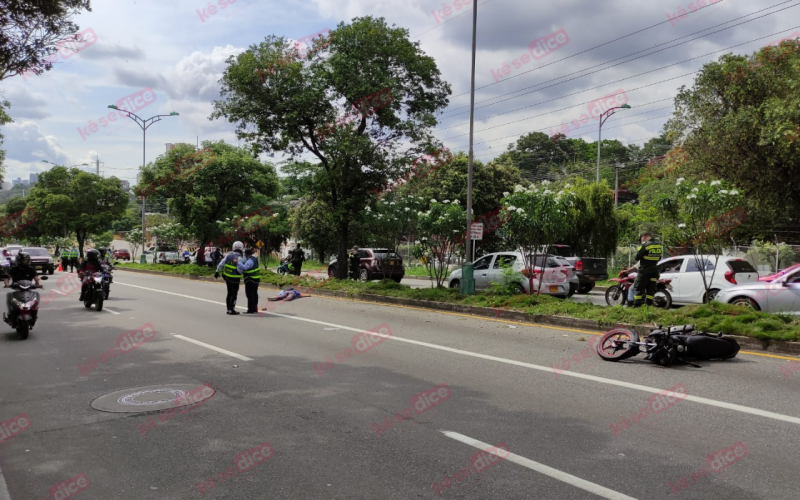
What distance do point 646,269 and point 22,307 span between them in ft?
39.6

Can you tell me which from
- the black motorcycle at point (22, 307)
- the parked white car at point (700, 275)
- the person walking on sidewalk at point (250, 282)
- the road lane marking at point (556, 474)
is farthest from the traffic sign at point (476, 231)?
the road lane marking at point (556, 474)

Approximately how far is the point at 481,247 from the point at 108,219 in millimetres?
34810

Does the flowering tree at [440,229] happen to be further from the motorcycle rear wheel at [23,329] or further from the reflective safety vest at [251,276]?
the motorcycle rear wheel at [23,329]

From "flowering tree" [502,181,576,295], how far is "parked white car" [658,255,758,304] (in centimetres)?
294

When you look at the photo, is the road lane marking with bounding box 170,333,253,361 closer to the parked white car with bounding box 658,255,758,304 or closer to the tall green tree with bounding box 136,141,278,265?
the parked white car with bounding box 658,255,758,304

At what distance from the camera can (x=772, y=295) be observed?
1132cm

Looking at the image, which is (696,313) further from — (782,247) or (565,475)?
(782,247)

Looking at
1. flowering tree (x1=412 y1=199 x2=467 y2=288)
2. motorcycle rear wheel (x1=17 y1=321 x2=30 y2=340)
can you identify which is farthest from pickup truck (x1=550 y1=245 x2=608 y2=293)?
motorcycle rear wheel (x1=17 y1=321 x2=30 y2=340)

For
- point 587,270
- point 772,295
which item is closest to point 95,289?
point 772,295

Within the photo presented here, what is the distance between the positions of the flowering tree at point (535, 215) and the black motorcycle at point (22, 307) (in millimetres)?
10331

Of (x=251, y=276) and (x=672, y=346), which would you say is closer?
(x=672, y=346)

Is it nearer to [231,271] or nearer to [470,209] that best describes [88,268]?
[231,271]

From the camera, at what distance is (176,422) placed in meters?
5.37

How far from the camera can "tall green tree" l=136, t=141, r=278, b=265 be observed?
30172mm
